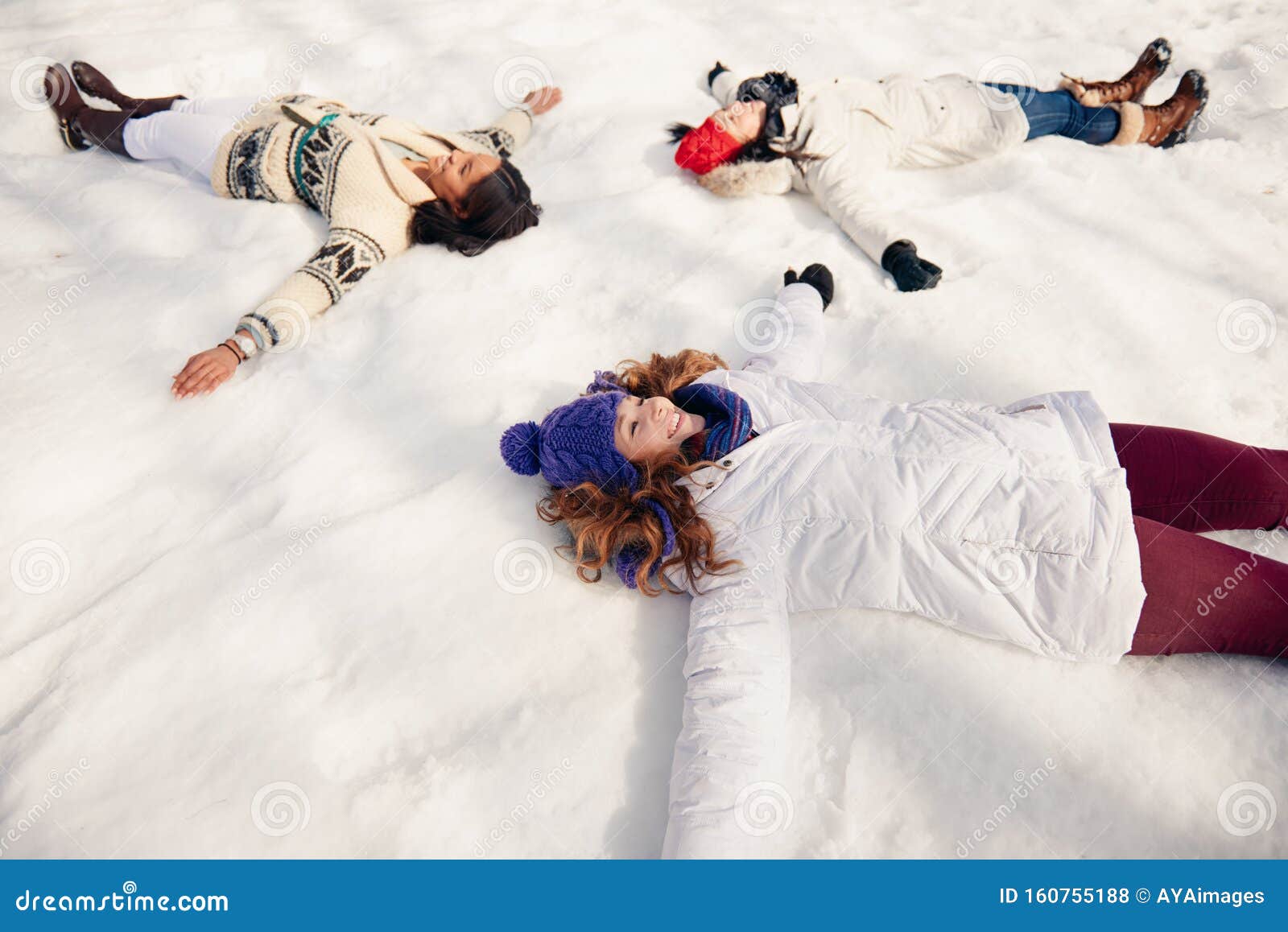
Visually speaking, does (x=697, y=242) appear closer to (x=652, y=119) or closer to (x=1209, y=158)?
(x=652, y=119)

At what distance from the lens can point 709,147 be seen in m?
2.88

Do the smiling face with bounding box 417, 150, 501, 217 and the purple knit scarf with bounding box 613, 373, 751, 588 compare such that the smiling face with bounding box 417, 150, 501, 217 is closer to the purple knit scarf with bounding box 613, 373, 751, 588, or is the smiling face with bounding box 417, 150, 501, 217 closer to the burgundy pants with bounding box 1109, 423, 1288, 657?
the purple knit scarf with bounding box 613, 373, 751, 588

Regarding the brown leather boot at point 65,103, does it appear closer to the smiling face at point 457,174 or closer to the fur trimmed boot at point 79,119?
the fur trimmed boot at point 79,119

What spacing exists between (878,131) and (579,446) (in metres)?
2.07

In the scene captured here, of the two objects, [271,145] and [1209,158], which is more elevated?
[1209,158]

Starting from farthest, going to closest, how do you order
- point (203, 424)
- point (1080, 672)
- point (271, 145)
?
point (271, 145) < point (203, 424) < point (1080, 672)

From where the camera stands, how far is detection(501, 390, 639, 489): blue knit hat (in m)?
1.71

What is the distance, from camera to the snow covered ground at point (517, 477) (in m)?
1.56

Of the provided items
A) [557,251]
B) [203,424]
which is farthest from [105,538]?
[557,251]

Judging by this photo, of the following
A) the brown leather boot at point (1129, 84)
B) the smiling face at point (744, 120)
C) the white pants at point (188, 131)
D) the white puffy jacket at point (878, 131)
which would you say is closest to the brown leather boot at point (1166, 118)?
the brown leather boot at point (1129, 84)

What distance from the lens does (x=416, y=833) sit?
60.7 inches

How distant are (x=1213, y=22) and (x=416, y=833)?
14.9 ft

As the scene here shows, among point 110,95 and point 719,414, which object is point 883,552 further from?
point 110,95

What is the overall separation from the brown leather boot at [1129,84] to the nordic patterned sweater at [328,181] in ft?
7.94
